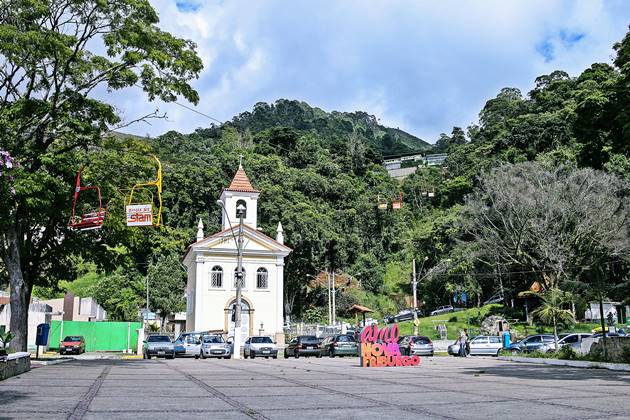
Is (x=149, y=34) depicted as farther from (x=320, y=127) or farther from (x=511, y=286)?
(x=320, y=127)


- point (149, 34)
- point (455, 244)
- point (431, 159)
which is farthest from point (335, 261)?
point (431, 159)

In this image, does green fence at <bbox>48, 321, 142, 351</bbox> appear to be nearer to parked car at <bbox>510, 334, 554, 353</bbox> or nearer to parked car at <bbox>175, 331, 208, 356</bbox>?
parked car at <bbox>175, 331, 208, 356</bbox>

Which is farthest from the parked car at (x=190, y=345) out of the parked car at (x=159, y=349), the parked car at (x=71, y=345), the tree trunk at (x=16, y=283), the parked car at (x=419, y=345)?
the tree trunk at (x=16, y=283)

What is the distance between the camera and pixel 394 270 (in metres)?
82.1

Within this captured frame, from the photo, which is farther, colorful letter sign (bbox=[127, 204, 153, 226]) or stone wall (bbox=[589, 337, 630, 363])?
stone wall (bbox=[589, 337, 630, 363])

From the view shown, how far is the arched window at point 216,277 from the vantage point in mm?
50344

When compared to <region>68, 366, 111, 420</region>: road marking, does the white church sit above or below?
above

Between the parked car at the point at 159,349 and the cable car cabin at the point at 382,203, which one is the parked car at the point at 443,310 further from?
the parked car at the point at 159,349

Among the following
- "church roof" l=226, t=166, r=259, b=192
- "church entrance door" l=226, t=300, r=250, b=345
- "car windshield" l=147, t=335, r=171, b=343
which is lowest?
"car windshield" l=147, t=335, r=171, b=343

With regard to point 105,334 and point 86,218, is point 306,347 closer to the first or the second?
point 86,218

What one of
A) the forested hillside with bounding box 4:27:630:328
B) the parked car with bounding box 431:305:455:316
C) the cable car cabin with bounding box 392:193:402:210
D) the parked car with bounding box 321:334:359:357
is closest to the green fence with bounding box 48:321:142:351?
the forested hillside with bounding box 4:27:630:328

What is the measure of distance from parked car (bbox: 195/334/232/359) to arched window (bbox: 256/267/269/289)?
16660 mm

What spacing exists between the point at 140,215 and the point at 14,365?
6.85 metres

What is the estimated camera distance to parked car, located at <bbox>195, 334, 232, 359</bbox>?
33.9 meters
